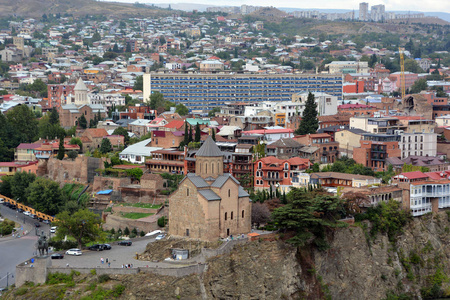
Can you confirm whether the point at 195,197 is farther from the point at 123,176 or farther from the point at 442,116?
the point at 442,116

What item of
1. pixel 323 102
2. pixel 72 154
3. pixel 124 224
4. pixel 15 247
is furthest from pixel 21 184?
pixel 323 102

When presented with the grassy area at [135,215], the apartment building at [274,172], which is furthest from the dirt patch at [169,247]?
the apartment building at [274,172]

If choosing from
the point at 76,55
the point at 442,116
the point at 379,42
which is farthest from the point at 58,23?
the point at 442,116

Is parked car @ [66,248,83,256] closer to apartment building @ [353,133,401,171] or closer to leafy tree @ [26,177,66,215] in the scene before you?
leafy tree @ [26,177,66,215]

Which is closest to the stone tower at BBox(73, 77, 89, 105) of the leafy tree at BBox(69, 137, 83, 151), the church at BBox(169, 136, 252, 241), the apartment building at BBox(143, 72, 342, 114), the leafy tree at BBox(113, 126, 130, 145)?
the apartment building at BBox(143, 72, 342, 114)

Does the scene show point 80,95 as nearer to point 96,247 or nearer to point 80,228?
point 80,228
